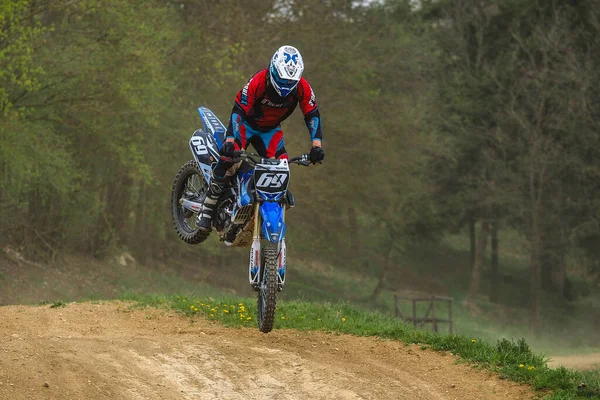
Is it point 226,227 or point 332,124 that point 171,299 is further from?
point 332,124

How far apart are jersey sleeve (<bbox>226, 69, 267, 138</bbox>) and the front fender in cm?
99

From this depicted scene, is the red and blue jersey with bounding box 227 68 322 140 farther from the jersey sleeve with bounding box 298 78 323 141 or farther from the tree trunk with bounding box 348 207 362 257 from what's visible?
the tree trunk with bounding box 348 207 362 257

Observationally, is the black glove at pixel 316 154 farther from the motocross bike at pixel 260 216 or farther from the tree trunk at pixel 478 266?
the tree trunk at pixel 478 266

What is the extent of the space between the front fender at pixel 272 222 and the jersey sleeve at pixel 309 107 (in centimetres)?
102

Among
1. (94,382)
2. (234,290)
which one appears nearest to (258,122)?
(94,382)

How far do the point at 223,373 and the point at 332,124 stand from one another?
2594 cm

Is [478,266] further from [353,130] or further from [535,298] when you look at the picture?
[353,130]

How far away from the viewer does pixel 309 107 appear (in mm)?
10508

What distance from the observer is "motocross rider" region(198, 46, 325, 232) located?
388 inches

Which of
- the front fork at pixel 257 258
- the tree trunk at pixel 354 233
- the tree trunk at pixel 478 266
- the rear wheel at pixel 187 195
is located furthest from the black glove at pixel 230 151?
the tree trunk at pixel 478 266

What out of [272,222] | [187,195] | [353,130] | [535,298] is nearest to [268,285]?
[272,222]

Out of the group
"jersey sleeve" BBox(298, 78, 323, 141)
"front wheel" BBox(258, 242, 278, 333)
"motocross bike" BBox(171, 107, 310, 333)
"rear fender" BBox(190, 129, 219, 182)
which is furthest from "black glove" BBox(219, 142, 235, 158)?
"rear fender" BBox(190, 129, 219, 182)

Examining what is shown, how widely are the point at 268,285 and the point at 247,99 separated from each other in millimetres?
2171

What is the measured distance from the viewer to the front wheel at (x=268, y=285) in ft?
32.3
